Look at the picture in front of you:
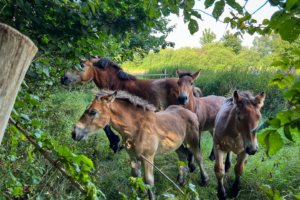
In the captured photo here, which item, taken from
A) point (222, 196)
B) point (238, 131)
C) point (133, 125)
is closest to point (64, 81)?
point (133, 125)

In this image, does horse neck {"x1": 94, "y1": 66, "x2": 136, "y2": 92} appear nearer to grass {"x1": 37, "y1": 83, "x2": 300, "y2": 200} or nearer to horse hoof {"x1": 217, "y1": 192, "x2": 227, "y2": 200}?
grass {"x1": 37, "y1": 83, "x2": 300, "y2": 200}

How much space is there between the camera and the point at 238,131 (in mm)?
2996

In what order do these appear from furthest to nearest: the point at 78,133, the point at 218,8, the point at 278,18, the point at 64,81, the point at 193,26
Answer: the point at 64,81 → the point at 78,133 → the point at 193,26 → the point at 218,8 → the point at 278,18

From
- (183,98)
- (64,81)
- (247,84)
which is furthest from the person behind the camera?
(247,84)

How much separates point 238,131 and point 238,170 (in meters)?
0.76

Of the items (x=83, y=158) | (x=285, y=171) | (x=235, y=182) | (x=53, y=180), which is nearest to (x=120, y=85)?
(x=53, y=180)

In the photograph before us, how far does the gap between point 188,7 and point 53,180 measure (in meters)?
2.64

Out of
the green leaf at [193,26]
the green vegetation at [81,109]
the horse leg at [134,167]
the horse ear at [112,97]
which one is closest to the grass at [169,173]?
the green vegetation at [81,109]

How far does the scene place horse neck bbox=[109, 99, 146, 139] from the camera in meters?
2.91

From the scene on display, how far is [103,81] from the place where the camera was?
475 centimetres

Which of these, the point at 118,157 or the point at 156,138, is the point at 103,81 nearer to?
the point at 118,157

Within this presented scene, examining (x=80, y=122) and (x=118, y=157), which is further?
(x=118, y=157)

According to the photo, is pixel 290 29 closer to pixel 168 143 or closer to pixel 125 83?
pixel 168 143

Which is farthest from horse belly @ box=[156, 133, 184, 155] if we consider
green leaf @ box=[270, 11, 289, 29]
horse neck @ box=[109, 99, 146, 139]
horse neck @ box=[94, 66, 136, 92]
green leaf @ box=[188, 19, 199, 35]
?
green leaf @ box=[270, 11, 289, 29]
